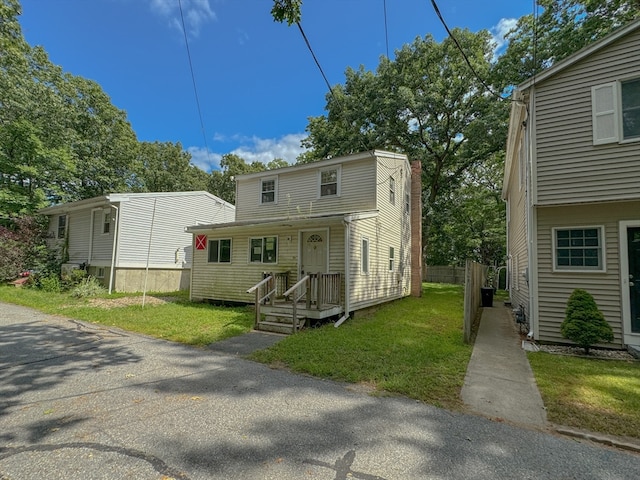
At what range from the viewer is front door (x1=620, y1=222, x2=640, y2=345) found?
20.3 ft

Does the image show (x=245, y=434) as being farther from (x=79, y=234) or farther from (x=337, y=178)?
(x=79, y=234)

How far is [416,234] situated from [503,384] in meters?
12.1

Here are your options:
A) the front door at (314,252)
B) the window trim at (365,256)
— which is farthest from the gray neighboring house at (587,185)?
the front door at (314,252)

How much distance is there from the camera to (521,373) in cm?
512

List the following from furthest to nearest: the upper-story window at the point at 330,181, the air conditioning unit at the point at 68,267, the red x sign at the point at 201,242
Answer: the air conditioning unit at the point at 68,267, the red x sign at the point at 201,242, the upper-story window at the point at 330,181

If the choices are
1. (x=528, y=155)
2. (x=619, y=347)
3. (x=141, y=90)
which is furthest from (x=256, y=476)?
(x=141, y=90)

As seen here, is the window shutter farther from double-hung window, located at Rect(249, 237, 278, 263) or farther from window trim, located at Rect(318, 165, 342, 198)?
double-hung window, located at Rect(249, 237, 278, 263)

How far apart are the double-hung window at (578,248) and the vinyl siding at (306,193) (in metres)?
5.83

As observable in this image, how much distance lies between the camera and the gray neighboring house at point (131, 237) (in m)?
14.9

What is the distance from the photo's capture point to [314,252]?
1055 centimetres

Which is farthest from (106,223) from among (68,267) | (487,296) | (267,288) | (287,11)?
(487,296)

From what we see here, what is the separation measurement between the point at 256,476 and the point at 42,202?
2431cm

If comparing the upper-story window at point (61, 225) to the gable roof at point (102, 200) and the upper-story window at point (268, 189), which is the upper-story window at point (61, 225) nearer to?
the gable roof at point (102, 200)

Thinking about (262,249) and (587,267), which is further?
(262,249)
